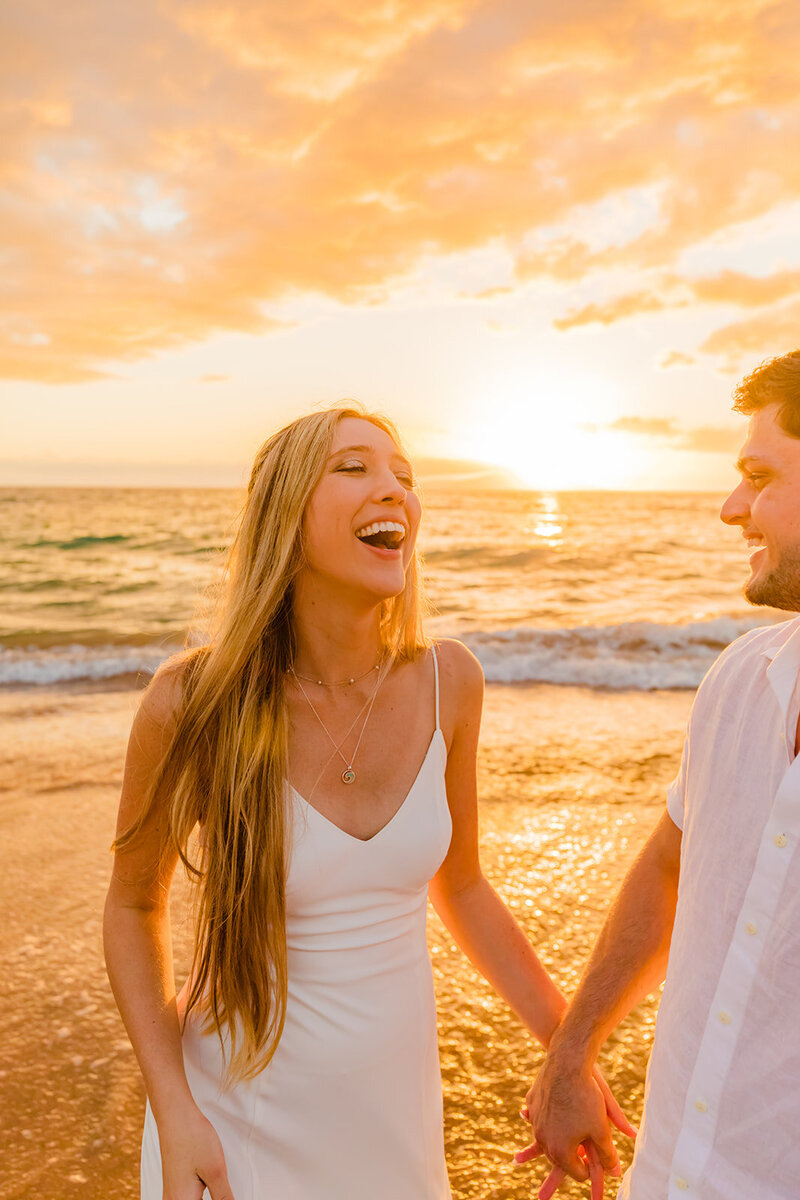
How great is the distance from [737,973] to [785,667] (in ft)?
2.05

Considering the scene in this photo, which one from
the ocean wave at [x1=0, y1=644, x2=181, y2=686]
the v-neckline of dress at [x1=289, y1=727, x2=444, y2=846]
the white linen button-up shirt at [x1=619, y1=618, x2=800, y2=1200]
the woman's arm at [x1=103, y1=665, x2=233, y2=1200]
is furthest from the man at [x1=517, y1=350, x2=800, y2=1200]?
the ocean wave at [x1=0, y1=644, x2=181, y2=686]

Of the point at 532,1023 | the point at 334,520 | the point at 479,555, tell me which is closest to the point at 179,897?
the point at 532,1023

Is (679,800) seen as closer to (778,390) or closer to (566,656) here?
(778,390)

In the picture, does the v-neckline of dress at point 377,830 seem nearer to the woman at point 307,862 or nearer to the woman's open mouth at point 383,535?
the woman at point 307,862

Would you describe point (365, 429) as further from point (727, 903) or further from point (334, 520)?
point (727, 903)

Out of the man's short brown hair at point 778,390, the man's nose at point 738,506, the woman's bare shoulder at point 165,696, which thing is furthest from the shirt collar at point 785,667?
the woman's bare shoulder at point 165,696

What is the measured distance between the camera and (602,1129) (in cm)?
205

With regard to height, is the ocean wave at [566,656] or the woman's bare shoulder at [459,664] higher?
the woman's bare shoulder at [459,664]

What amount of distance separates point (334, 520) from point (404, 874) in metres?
0.96

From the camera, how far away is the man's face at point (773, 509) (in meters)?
1.72

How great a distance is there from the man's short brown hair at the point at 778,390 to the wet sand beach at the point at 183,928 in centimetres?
267

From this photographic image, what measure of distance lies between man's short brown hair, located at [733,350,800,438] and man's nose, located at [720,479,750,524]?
17cm

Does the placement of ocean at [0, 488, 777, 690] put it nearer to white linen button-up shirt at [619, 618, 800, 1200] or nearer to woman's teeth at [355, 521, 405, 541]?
woman's teeth at [355, 521, 405, 541]

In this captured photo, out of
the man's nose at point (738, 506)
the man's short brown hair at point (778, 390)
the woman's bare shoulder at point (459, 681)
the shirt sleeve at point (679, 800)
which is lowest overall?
the shirt sleeve at point (679, 800)
